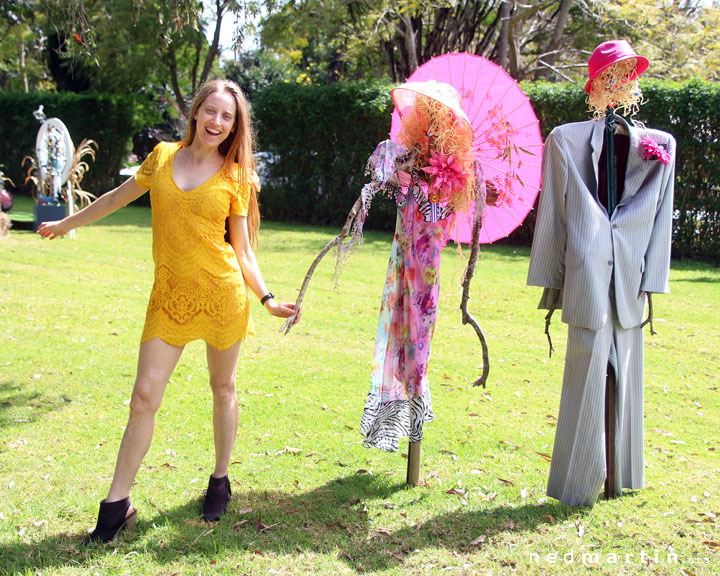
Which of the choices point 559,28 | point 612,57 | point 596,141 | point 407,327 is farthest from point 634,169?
point 559,28

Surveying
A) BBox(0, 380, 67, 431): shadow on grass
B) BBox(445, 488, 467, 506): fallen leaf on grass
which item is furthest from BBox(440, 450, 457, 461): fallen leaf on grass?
BBox(0, 380, 67, 431): shadow on grass

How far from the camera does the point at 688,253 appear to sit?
1240 cm

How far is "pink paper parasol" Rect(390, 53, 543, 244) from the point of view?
11.7ft

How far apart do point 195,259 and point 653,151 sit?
2282mm

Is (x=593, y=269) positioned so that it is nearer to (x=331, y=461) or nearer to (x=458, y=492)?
(x=458, y=492)

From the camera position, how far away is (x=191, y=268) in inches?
119

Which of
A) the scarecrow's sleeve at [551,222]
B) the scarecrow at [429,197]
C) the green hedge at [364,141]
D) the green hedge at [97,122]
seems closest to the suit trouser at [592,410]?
the scarecrow's sleeve at [551,222]

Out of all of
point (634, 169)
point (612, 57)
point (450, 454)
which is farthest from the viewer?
point (450, 454)

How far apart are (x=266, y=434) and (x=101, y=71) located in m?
18.9

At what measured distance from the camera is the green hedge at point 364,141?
1173 centimetres

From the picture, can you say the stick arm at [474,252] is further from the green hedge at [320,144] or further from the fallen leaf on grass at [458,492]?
the green hedge at [320,144]

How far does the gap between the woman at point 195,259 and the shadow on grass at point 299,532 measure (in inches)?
6.7

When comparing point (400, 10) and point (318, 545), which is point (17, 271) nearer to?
point (318, 545)

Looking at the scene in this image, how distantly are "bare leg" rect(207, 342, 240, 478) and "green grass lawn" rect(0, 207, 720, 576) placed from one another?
34cm
